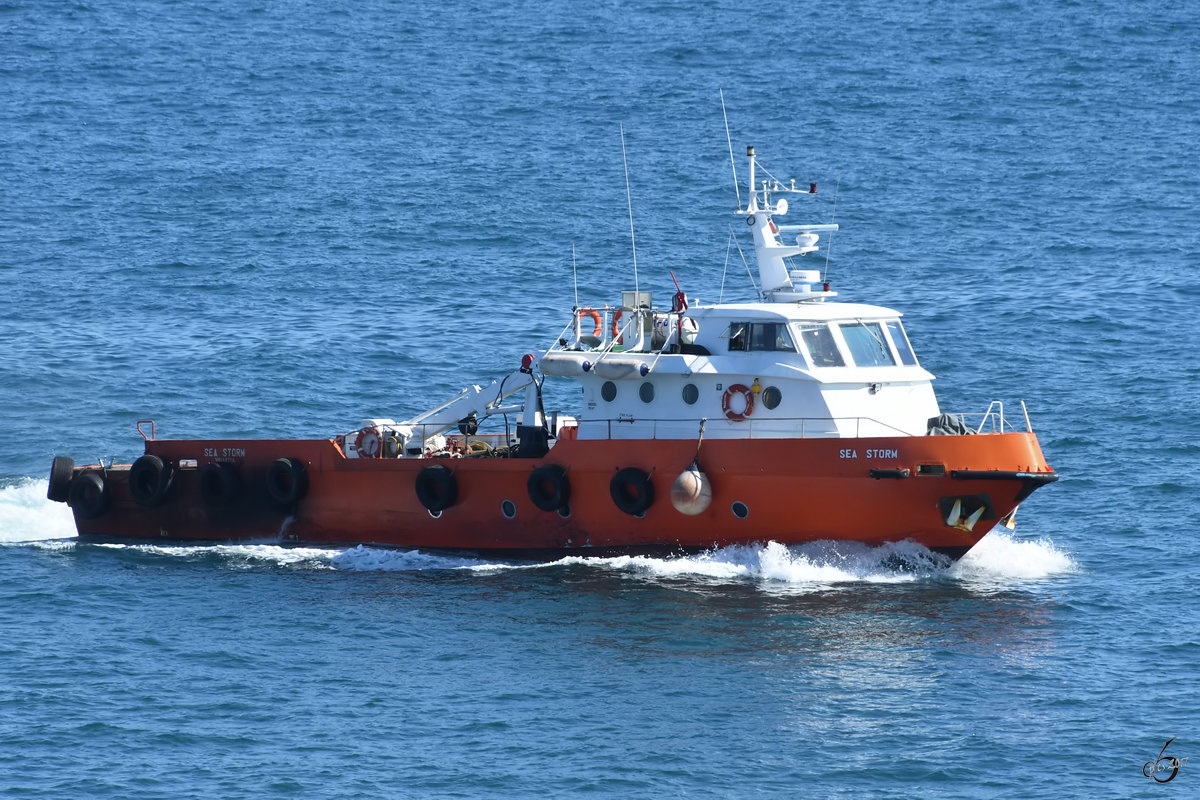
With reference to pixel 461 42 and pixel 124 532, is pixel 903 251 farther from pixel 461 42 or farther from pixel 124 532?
pixel 461 42

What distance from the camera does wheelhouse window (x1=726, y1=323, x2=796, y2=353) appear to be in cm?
2370

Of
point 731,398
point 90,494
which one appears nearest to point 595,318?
point 731,398

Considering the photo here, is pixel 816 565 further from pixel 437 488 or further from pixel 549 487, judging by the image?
pixel 437 488

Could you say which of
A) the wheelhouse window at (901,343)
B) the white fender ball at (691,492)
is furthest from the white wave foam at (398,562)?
the wheelhouse window at (901,343)

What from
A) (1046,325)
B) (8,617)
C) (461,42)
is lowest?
(8,617)

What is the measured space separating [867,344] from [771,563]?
353cm

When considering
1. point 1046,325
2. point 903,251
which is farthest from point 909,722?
point 903,251

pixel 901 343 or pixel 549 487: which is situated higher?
pixel 901 343

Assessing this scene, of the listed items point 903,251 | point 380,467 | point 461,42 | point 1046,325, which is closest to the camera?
point 380,467

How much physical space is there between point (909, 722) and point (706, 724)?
2225 mm

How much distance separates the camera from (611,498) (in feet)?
79.7

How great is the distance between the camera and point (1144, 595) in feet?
74.3

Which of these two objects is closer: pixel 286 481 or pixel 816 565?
pixel 816 565

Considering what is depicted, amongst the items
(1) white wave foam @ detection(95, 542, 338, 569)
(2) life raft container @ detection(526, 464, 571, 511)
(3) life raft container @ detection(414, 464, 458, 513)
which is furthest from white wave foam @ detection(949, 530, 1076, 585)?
(1) white wave foam @ detection(95, 542, 338, 569)
